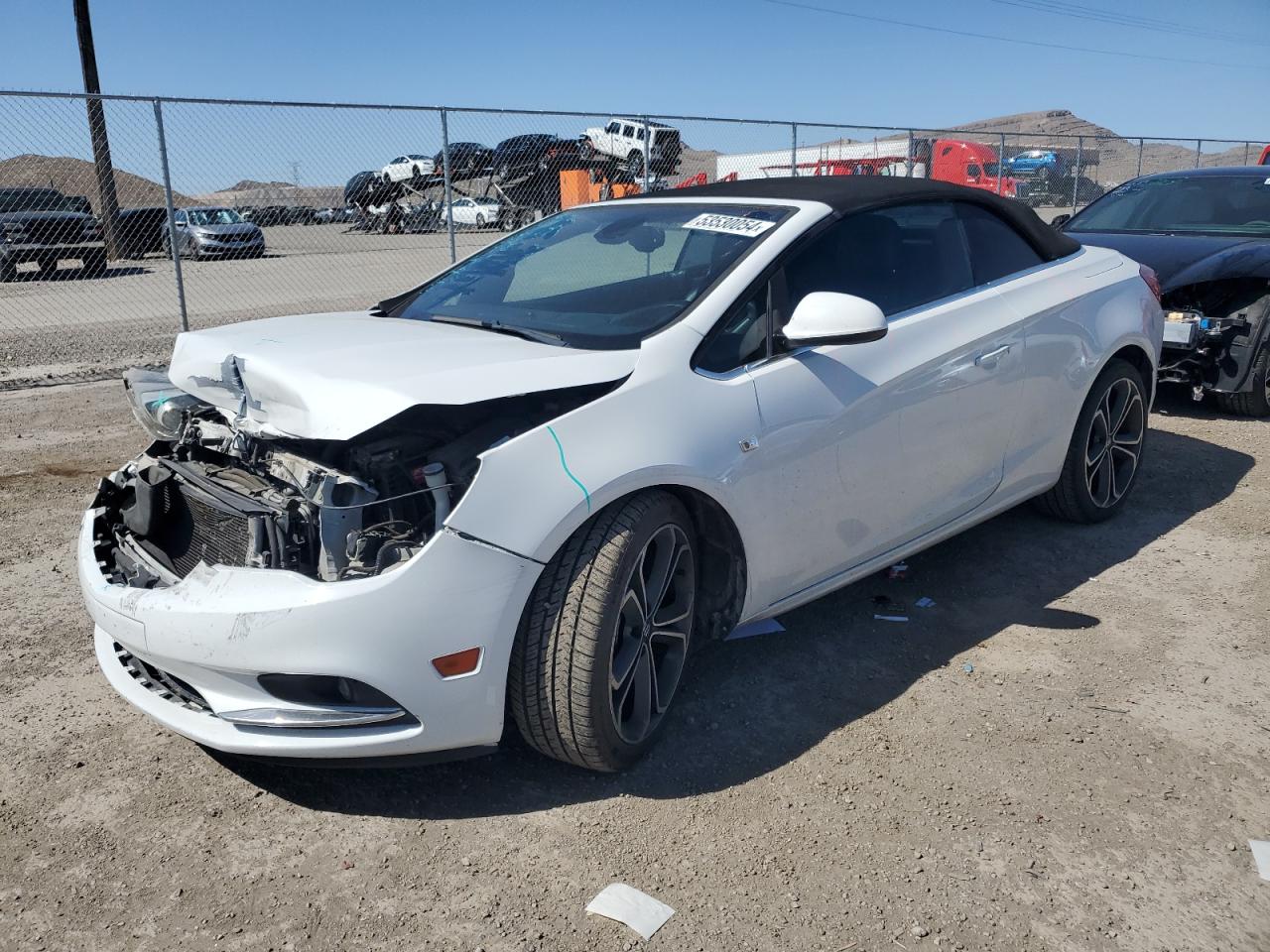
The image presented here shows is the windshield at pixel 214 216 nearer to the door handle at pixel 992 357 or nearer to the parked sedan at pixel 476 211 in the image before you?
the parked sedan at pixel 476 211

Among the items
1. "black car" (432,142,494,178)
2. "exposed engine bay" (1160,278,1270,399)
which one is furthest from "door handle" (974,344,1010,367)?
"black car" (432,142,494,178)

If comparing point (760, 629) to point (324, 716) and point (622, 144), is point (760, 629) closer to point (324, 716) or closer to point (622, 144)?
point (324, 716)

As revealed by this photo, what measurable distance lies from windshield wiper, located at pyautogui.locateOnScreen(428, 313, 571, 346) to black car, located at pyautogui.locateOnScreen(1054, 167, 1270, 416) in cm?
484

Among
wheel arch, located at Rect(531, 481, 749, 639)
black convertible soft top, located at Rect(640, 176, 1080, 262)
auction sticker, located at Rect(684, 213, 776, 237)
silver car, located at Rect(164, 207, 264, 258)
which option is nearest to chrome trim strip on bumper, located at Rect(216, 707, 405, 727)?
wheel arch, located at Rect(531, 481, 749, 639)

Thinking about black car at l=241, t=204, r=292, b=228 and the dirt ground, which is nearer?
the dirt ground

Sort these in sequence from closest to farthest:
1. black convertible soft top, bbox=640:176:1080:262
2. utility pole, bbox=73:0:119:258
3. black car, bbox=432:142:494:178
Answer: black convertible soft top, bbox=640:176:1080:262, utility pole, bbox=73:0:119:258, black car, bbox=432:142:494:178

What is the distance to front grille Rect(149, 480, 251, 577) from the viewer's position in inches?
107

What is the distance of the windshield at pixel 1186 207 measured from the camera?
734 cm

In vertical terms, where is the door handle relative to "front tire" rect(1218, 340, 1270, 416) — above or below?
above

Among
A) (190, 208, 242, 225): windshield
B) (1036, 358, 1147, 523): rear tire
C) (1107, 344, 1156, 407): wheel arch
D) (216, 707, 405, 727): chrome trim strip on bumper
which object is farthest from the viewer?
(190, 208, 242, 225): windshield

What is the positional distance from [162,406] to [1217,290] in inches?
249

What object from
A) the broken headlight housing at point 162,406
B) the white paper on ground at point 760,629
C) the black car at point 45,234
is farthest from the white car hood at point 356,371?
the black car at point 45,234

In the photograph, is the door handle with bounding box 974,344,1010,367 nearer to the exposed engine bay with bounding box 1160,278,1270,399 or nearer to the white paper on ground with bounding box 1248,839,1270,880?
the white paper on ground with bounding box 1248,839,1270,880

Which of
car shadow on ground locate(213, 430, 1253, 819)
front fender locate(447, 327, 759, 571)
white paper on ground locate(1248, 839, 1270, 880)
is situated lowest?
white paper on ground locate(1248, 839, 1270, 880)
